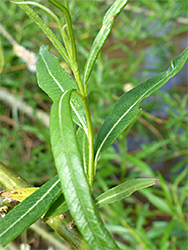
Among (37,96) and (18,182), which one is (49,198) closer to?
(18,182)

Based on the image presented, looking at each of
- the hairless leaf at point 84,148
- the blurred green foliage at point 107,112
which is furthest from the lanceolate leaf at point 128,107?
the blurred green foliage at point 107,112

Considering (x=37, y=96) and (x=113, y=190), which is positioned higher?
Answer: (x=37, y=96)

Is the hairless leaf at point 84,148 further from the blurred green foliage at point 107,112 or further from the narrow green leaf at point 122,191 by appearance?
the blurred green foliage at point 107,112

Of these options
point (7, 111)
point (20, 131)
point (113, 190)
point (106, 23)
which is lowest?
point (113, 190)

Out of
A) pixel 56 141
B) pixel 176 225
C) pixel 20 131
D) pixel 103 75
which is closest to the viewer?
pixel 56 141

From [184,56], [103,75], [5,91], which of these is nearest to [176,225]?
[103,75]

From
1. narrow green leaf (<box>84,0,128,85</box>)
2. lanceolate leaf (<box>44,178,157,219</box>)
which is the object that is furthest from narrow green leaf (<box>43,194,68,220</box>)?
narrow green leaf (<box>84,0,128,85</box>)

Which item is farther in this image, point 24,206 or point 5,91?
point 5,91
